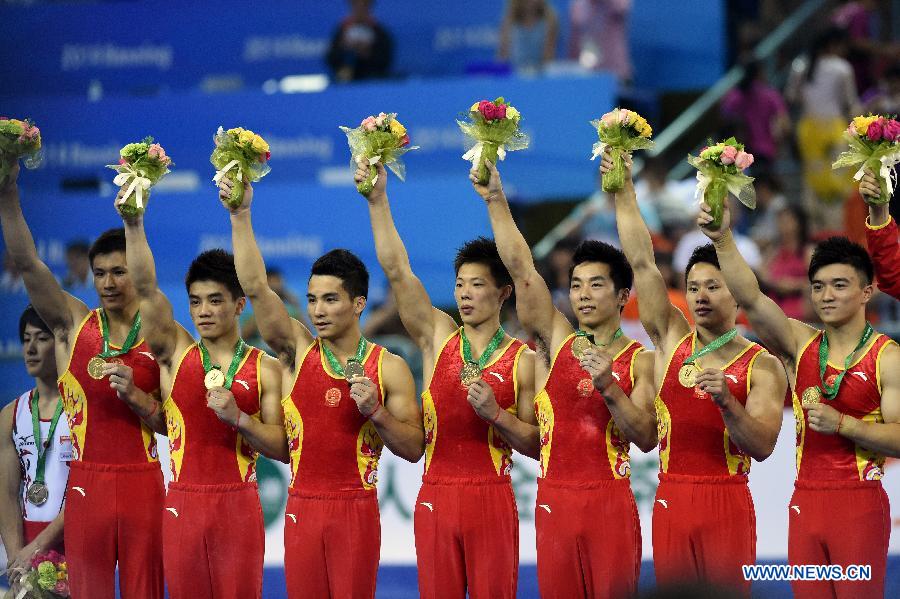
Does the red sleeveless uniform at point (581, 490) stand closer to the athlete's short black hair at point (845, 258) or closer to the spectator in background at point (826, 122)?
the athlete's short black hair at point (845, 258)

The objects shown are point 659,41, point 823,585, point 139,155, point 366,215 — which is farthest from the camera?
point 659,41

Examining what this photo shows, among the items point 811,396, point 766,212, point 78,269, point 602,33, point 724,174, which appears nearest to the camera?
point 811,396

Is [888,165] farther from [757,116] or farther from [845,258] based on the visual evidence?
[757,116]

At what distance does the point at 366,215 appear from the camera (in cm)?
1239

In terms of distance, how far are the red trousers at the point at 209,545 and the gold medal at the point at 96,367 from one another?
72cm

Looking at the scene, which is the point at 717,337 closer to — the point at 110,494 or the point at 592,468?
the point at 592,468

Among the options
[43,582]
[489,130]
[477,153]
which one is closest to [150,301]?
[43,582]

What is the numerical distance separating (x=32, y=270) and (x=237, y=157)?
1.27m

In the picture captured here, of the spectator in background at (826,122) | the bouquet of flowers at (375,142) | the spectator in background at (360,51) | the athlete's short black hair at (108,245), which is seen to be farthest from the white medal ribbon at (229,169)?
the spectator in background at (826,122)

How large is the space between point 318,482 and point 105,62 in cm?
844

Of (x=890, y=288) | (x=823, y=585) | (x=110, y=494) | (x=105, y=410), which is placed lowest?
(x=823, y=585)

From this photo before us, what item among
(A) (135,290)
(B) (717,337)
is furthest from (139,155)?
(B) (717,337)

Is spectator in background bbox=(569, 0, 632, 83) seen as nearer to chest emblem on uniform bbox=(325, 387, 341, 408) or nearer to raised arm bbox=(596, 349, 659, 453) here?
raised arm bbox=(596, 349, 659, 453)

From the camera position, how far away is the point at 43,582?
719 cm
